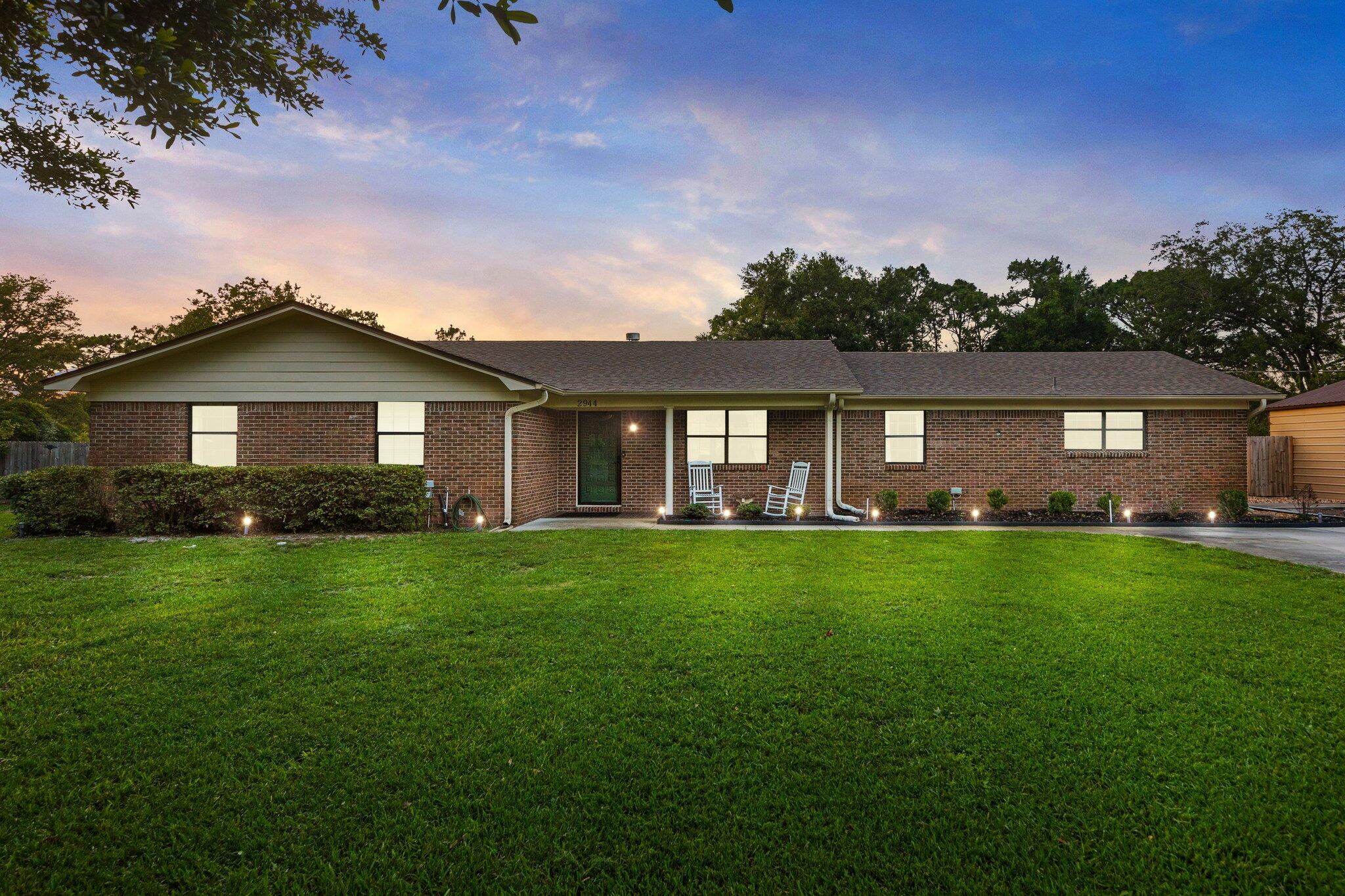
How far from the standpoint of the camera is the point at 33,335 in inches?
1223

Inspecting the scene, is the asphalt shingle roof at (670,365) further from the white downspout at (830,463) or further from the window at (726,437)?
the window at (726,437)

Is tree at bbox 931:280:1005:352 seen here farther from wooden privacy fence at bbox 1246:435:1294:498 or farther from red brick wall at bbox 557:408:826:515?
red brick wall at bbox 557:408:826:515

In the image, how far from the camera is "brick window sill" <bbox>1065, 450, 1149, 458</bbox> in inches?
495

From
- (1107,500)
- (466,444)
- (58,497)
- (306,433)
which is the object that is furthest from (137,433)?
(1107,500)

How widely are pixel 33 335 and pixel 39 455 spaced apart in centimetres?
1933

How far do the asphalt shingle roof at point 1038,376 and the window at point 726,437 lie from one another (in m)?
2.35

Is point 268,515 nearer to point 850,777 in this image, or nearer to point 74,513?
point 74,513

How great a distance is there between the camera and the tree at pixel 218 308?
32.9 metres

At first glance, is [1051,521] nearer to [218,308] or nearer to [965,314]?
[965,314]

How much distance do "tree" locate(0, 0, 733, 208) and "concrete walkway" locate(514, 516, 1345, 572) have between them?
6.59m

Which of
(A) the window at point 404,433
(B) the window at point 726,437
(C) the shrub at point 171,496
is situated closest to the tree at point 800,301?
(B) the window at point 726,437

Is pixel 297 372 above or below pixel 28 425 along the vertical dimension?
above

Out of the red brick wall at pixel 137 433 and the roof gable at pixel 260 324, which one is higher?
the roof gable at pixel 260 324

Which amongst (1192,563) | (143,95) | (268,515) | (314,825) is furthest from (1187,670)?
(268,515)
